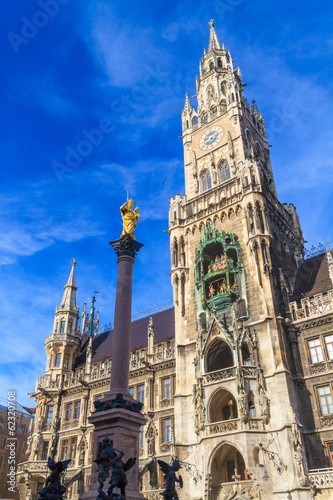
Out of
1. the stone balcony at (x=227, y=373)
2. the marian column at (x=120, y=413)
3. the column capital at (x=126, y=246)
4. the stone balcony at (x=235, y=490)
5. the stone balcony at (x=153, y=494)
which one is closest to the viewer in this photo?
the marian column at (x=120, y=413)

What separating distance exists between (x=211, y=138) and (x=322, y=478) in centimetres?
2861

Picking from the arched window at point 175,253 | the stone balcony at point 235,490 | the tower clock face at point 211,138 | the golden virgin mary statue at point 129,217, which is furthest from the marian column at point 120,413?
the tower clock face at point 211,138

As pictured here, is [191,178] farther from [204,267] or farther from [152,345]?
[152,345]

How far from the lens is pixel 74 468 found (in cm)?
3522

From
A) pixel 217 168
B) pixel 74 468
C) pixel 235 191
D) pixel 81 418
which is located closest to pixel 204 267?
pixel 235 191

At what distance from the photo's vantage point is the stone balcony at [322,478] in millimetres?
22784

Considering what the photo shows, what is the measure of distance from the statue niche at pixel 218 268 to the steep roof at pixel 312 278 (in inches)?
176

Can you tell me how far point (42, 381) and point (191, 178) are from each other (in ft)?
75.5

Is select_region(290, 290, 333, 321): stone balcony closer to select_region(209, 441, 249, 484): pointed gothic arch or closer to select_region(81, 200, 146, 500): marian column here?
select_region(209, 441, 249, 484): pointed gothic arch

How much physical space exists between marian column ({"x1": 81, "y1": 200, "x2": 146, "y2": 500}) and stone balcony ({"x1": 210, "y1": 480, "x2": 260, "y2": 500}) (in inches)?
396

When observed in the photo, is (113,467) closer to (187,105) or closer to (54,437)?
(54,437)

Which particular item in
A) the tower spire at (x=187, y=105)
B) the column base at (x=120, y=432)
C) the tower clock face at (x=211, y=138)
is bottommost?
the column base at (x=120, y=432)

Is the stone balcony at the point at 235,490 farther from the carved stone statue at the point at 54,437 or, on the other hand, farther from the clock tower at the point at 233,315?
the carved stone statue at the point at 54,437

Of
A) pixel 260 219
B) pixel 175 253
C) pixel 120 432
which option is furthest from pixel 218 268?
pixel 120 432
